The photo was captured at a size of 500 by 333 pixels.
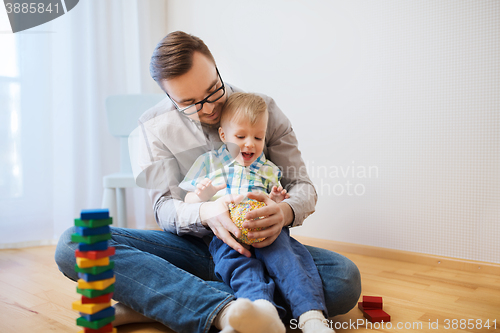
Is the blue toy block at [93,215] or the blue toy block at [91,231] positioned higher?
the blue toy block at [93,215]

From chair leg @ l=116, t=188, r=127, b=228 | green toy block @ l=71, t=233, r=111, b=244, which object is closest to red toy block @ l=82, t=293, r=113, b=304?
green toy block @ l=71, t=233, r=111, b=244

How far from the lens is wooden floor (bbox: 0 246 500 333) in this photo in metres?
1.03

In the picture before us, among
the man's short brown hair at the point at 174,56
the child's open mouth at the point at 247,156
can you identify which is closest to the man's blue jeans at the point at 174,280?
the child's open mouth at the point at 247,156

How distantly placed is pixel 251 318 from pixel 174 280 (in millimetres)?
259

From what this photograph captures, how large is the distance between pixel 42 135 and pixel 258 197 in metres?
1.56

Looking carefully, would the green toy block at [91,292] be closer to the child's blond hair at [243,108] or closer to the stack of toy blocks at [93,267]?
A: the stack of toy blocks at [93,267]

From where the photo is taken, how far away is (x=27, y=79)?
197cm

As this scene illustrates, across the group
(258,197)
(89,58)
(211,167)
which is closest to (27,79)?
(89,58)

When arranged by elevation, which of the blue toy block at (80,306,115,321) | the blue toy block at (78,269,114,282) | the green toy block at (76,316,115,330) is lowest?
the green toy block at (76,316,115,330)

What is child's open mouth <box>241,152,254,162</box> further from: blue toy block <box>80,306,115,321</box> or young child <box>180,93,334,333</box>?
blue toy block <box>80,306,115,321</box>

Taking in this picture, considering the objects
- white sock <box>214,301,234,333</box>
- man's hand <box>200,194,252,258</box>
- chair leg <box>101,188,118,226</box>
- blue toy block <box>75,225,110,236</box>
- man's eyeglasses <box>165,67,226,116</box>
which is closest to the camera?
blue toy block <box>75,225,110,236</box>

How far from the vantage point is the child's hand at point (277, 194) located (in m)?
1.04

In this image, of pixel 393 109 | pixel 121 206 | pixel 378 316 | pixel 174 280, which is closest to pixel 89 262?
pixel 174 280

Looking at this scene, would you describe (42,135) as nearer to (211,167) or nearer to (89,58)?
(89,58)
